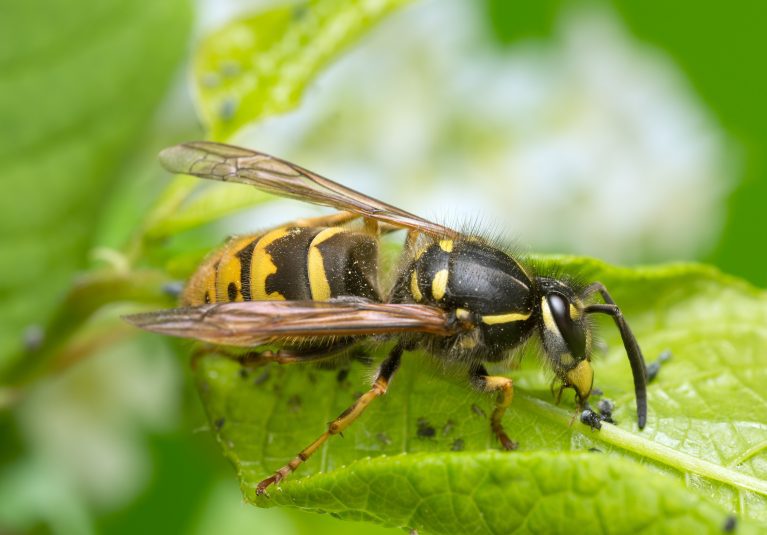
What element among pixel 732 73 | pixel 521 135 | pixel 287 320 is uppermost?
pixel 732 73

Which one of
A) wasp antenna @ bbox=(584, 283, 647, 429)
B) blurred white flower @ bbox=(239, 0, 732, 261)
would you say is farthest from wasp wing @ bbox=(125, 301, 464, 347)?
blurred white flower @ bbox=(239, 0, 732, 261)

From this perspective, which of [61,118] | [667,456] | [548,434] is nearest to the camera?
[667,456]

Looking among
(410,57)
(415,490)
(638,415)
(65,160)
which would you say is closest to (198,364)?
(65,160)

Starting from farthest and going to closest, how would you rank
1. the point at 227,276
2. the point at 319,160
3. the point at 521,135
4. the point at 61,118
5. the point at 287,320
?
the point at 521,135, the point at 319,160, the point at 61,118, the point at 227,276, the point at 287,320

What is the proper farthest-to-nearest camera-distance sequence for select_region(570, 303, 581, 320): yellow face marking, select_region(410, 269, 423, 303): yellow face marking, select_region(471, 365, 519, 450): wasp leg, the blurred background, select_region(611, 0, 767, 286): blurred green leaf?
select_region(611, 0, 767, 286): blurred green leaf < the blurred background < select_region(410, 269, 423, 303): yellow face marking < select_region(570, 303, 581, 320): yellow face marking < select_region(471, 365, 519, 450): wasp leg

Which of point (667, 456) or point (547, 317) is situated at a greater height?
point (547, 317)

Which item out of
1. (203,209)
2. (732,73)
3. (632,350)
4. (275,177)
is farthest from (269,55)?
(732,73)

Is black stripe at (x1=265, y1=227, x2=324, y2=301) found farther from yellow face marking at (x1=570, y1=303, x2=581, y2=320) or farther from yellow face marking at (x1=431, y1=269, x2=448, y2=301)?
yellow face marking at (x1=570, y1=303, x2=581, y2=320)

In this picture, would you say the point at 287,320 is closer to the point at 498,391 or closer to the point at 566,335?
the point at 498,391
